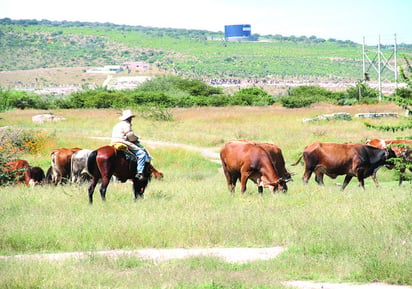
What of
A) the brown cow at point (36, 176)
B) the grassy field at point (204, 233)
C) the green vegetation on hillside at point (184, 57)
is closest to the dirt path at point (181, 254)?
the grassy field at point (204, 233)

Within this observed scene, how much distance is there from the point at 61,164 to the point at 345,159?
8401 mm

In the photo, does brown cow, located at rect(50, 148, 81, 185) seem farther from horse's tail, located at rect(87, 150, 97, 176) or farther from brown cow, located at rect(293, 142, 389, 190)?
brown cow, located at rect(293, 142, 389, 190)

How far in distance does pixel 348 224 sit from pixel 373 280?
118 inches

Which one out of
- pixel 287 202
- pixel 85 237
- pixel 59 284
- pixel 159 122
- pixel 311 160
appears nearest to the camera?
pixel 59 284

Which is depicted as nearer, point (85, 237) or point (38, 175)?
point (85, 237)

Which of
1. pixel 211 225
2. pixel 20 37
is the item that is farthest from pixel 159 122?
pixel 20 37

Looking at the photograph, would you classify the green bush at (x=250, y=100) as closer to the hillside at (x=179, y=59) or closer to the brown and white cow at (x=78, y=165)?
the brown and white cow at (x=78, y=165)

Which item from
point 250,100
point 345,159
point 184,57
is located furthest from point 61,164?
point 184,57

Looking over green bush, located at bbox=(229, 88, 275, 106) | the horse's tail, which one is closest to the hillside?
green bush, located at bbox=(229, 88, 275, 106)

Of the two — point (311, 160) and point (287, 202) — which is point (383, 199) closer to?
point (287, 202)

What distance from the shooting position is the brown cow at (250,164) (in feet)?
57.2

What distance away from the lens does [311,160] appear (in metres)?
21.6

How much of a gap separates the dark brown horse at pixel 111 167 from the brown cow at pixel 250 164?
7.54 feet

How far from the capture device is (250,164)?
17.7m
